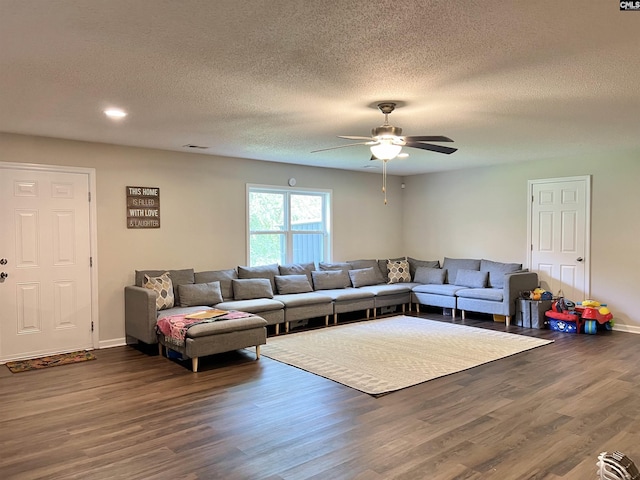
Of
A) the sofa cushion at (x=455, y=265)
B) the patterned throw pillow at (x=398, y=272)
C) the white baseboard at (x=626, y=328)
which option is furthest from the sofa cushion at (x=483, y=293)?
the white baseboard at (x=626, y=328)

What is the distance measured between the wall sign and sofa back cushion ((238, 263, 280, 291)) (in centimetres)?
132

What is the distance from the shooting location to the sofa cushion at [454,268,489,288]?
7.48 metres

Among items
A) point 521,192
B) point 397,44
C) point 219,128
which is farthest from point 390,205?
point 397,44

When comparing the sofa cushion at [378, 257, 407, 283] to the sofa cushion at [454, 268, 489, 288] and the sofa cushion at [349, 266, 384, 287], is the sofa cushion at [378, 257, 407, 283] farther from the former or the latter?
the sofa cushion at [454, 268, 489, 288]

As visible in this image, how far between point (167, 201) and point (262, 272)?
1.63 m

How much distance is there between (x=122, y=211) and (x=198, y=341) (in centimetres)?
218

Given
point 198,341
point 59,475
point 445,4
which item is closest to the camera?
point 445,4

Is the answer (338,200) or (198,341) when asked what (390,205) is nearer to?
(338,200)

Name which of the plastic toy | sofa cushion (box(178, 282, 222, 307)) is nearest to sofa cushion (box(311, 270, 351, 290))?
sofa cushion (box(178, 282, 222, 307))

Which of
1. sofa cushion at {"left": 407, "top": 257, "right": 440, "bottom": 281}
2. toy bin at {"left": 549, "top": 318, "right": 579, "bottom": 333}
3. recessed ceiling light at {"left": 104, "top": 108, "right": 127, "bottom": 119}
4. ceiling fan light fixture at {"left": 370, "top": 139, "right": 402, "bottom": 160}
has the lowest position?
toy bin at {"left": 549, "top": 318, "right": 579, "bottom": 333}

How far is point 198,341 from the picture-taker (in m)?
4.57

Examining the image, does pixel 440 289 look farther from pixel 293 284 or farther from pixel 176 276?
pixel 176 276

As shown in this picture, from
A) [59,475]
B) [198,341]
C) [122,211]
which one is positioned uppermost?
[122,211]

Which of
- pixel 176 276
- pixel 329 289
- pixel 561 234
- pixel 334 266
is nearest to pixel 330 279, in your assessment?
pixel 329 289
